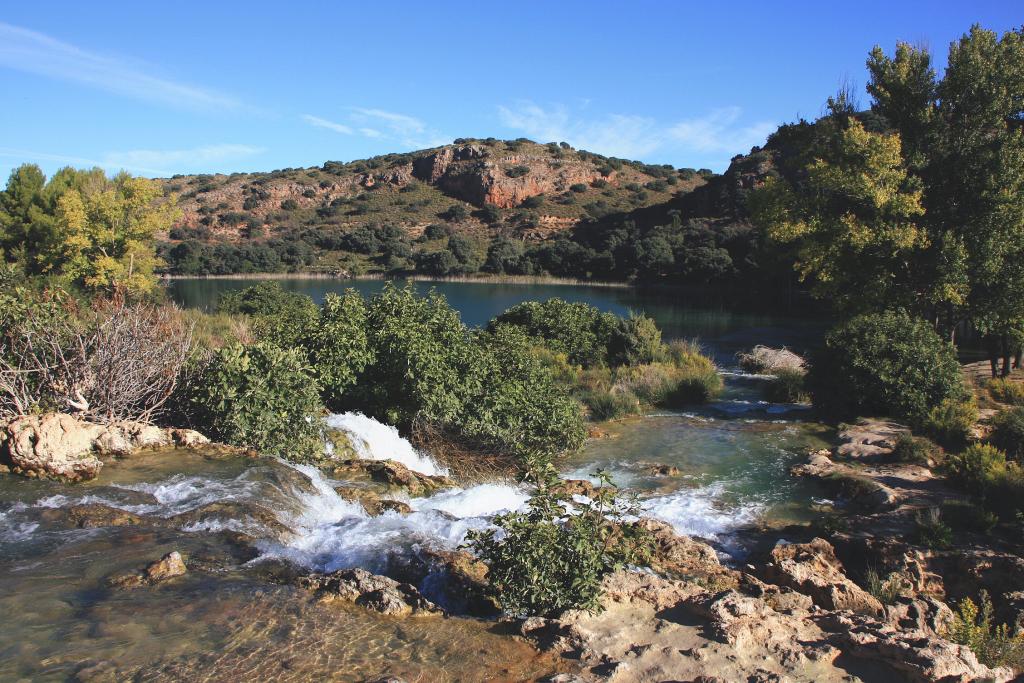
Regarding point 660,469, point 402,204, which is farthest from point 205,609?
point 402,204

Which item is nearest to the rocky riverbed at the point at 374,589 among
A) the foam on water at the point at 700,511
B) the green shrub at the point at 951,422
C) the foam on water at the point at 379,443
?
the foam on water at the point at 700,511

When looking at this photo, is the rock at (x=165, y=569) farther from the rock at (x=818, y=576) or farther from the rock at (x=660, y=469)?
the rock at (x=660, y=469)

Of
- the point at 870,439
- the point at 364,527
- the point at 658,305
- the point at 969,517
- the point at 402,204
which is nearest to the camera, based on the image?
the point at 364,527

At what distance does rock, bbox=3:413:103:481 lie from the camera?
886 centimetres

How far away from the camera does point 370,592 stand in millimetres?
6367

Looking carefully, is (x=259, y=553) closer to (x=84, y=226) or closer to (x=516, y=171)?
(x=84, y=226)

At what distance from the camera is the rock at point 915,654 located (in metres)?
5.36

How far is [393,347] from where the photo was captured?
1310 cm

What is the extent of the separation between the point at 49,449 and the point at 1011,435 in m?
15.2

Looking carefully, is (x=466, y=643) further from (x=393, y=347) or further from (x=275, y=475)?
(x=393, y=347)

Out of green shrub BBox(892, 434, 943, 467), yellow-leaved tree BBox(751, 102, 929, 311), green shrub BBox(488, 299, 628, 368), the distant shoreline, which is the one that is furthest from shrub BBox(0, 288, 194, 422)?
the distant shoreline

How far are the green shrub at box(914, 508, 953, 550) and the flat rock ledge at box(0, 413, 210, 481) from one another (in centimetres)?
1049

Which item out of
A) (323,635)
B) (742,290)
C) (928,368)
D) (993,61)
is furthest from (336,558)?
(742,290)

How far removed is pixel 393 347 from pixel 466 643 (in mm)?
7846
